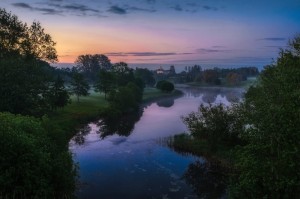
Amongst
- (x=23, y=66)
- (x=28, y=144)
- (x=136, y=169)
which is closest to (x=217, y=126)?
(x=136, y=169)

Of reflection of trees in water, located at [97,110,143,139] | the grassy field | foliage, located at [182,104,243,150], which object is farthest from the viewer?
reflection of trees in water, located at [97,110,143,139]

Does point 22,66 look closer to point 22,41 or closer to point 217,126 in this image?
point 22,41

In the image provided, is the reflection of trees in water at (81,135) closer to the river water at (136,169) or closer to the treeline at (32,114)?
the river water at (136,169)

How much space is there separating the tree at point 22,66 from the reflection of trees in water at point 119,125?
14464 mm

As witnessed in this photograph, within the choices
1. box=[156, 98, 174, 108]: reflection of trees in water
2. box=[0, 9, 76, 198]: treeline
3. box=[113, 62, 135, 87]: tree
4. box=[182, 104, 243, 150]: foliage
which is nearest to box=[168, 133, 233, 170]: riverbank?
box=[182, 104, 243, 150]: foliage

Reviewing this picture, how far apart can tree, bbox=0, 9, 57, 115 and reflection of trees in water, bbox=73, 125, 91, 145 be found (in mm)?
8024

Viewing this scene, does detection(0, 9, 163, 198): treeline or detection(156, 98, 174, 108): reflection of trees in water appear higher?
detection(0, 9, 163, 198): treeline

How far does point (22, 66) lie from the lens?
197ft

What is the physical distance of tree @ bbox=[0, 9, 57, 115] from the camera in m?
54.4

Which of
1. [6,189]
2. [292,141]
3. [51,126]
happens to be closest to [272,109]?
[292,141]

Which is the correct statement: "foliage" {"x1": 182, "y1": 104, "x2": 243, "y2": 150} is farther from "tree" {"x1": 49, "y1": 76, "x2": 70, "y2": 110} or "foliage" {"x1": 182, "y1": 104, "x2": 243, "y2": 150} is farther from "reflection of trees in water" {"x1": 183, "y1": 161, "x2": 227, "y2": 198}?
"tree" {"x1": 49, "y1": 76, "x2": 70, "y2": 110}

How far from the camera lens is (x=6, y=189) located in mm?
23766

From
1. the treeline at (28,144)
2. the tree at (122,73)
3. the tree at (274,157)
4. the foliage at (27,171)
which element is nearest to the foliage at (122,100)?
the treeline at (28,144)

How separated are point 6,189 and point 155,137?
44.5 metres
